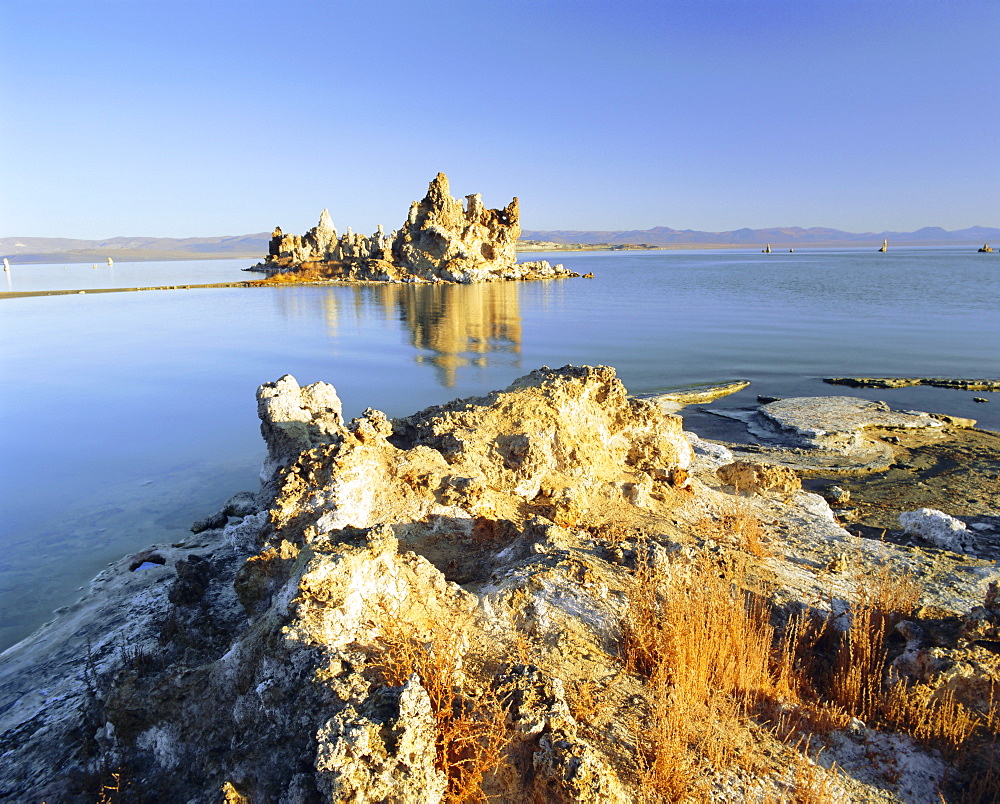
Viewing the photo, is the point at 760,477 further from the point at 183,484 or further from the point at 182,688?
the point at 183,484

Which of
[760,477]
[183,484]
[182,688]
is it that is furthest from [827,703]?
[183,484]

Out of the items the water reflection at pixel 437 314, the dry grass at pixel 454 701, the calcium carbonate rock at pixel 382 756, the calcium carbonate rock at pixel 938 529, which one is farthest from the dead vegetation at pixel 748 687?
the water reflection at pixel 437 314

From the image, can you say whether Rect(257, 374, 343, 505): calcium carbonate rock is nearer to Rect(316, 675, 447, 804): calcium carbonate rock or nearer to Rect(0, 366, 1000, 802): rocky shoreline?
Rect(0, 366, 1000, 802): rocky shoreline

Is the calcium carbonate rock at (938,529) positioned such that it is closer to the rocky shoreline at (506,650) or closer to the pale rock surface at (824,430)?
the rocky shoreline at (506,650)

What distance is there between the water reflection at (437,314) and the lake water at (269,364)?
18 centimetres

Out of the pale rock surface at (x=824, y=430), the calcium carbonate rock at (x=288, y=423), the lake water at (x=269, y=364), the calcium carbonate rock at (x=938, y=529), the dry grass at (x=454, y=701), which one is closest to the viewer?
the dry grass at (x=454, y=701)

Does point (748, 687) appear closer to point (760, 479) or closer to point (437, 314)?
point (760, 479)

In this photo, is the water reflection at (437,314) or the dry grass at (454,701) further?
the water reflection at (437,314)

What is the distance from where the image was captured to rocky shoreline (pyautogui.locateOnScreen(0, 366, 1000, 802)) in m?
2.27

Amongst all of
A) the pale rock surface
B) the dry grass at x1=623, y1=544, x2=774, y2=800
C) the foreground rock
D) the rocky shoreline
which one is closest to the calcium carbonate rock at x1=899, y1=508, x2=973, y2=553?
the rocky shoreline

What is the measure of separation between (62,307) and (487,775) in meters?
43.5

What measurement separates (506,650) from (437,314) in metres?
29.9

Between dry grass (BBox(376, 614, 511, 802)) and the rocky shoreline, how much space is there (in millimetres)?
14

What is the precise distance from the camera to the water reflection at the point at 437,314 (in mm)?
19906
